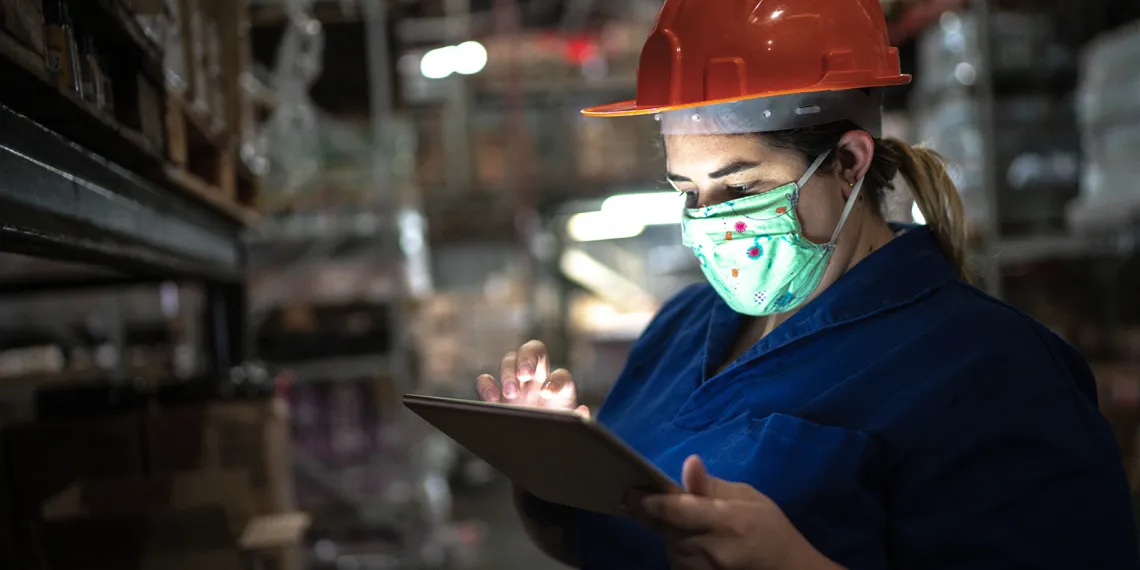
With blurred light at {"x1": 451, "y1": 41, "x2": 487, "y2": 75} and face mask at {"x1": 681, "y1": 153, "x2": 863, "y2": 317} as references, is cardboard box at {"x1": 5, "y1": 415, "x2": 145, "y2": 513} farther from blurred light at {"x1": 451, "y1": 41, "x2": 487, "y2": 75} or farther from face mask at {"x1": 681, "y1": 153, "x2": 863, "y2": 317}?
blurred light at {"x1": 451, "y1": 41, "x2": 487, "y2": 75}

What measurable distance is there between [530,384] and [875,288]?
24.8 inches

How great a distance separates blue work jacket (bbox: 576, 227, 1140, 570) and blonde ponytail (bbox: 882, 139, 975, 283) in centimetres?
14

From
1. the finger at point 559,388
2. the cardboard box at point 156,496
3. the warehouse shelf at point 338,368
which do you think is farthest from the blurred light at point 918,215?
the warehouse shelf at point 338,368

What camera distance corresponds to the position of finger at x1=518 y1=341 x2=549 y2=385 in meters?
1.72

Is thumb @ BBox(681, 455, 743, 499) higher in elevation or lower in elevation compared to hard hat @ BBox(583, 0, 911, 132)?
lower

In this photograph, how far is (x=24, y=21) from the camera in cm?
128

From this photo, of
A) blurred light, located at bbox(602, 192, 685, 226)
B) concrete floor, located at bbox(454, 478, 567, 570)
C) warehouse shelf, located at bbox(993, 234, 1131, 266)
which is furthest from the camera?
blurred light, located at bbox(602, 192, 685, 226)

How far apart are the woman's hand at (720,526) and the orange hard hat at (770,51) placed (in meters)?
0.73

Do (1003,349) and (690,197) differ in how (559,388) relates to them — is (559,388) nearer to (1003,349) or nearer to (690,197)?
(690,197)

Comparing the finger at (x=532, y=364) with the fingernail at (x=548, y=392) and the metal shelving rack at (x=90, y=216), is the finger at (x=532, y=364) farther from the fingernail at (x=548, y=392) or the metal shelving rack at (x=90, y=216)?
the metal shelving rack at (x=90, y=216)

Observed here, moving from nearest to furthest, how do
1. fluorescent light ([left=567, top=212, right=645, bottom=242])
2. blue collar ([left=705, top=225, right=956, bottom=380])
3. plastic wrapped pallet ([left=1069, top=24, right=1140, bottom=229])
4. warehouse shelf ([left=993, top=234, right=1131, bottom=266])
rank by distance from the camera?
blue collar ([left=705, top=225, right=956, bottom=380]), plastic wrapped pallet ([left=1069, top=24, right=1140, bottom=229]), warehouse shelf ([left=993, top=234, right=1131, bottom=266]), fluorescent light ([left=567, top=212, right=645, bottom=242])

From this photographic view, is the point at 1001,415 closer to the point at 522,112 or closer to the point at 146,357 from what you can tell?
the point at 146,357

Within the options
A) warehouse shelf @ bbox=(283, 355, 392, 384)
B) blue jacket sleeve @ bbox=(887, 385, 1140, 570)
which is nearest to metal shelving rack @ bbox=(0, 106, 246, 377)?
blue jacket sleeve @ bbox=(887, 385, 1140, 570)

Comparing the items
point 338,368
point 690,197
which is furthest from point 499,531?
point 690,197
